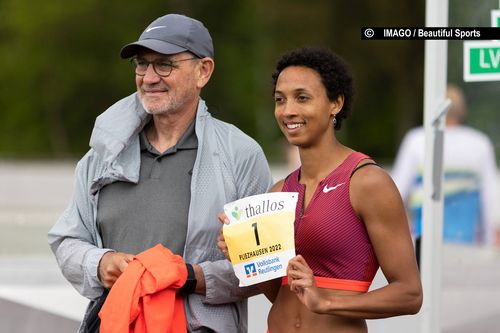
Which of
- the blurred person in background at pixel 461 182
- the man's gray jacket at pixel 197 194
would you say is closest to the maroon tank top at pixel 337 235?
the man's gray jacket at pixel 197 194

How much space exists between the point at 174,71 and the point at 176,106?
0.42 ft

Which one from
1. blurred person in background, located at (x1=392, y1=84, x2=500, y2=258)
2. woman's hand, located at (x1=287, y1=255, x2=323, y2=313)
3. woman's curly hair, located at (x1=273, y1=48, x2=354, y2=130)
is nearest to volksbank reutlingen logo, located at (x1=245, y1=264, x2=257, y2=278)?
woman's hand, located at (x1=287, y1=255, x2=323, y2=313)

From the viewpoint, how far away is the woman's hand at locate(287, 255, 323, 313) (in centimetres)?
325

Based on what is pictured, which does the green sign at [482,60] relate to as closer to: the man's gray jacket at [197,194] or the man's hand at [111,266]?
the man's gray jacket at [197,194]

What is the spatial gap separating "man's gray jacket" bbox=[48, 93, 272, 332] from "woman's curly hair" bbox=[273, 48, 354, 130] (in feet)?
1.62

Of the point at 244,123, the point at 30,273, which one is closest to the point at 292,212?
the point at 30,273

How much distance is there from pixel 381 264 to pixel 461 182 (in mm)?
4516

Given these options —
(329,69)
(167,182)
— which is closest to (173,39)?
(167,182)

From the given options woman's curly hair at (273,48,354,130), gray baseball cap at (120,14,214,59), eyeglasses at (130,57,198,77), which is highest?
gray baseball cap at (120,14,214,59)

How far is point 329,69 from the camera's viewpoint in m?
3.51

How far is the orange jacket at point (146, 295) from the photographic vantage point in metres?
3.67

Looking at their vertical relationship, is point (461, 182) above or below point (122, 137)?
above

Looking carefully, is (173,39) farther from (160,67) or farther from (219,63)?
(219,63)

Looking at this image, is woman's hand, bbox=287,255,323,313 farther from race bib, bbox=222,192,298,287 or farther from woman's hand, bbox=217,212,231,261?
woman's hand, bbox=217,212,231,261
